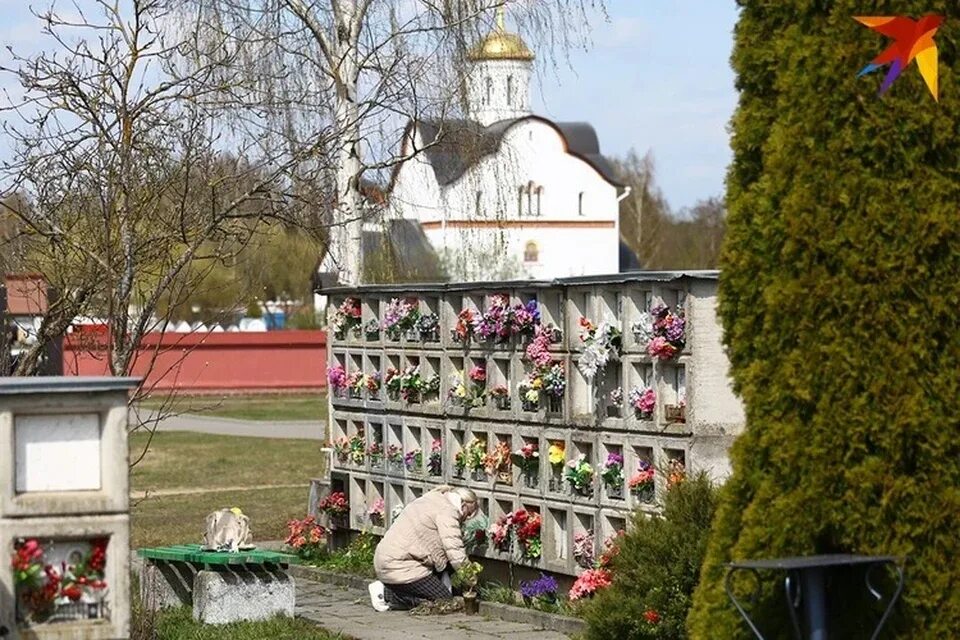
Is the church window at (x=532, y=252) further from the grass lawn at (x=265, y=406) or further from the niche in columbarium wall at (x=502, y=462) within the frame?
the niche in columbarium wall at (x=502, y=462)

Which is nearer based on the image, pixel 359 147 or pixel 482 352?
pixel 482 352

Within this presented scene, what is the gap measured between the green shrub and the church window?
2700 inches

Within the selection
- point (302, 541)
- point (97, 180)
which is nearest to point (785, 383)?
point (97, 180)

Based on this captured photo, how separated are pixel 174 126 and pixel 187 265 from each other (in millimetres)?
921

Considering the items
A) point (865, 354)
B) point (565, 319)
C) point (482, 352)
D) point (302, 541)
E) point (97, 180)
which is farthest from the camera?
point (302, 541)

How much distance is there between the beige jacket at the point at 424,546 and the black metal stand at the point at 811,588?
558 centimetres

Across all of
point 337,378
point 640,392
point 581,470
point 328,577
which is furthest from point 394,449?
point 640,392

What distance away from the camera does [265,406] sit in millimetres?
43438

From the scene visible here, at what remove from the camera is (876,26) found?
6242mm

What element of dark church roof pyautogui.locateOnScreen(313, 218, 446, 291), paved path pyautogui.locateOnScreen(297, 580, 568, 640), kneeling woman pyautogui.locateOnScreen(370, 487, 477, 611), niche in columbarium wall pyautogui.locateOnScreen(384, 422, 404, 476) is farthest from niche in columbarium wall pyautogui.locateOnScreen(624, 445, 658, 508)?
dark church roof pyautogui.locateOnScreen(313, 218, 446, 291)

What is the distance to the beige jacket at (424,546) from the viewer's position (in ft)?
39.2

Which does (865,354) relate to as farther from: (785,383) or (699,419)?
(699,419)

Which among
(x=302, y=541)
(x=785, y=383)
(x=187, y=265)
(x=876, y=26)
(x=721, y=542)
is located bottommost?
(x=302, y=541)

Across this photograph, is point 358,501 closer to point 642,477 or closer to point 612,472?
point 612,472
